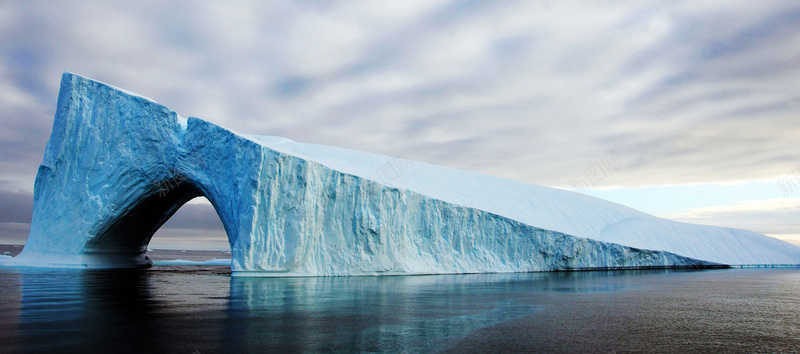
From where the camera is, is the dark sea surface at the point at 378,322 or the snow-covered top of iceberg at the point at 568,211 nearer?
the dark sea surface at the point at 378,322

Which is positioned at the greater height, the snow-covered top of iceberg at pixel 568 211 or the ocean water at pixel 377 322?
the snow-covered top of iceberg at pixel 568 211

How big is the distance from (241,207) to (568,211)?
916 inches

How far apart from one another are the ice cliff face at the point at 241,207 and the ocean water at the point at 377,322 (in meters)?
7.49

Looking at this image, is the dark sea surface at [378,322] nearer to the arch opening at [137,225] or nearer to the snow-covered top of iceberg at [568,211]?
the arch opening at [137,225]

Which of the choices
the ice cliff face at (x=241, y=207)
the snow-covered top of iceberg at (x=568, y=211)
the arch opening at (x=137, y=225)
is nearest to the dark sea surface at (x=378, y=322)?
the ice cliff face at (x=241, y=207)

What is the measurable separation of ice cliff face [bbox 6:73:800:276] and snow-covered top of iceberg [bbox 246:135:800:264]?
3956 millimetres

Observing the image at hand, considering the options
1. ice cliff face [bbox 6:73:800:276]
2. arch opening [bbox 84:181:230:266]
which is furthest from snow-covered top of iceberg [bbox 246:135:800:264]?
arch opening [bbox 84:181:230:266]

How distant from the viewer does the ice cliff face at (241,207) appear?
1931 cm

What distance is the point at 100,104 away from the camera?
21.5 meters

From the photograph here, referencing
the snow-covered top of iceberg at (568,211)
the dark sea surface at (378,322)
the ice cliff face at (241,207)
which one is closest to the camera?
the dark sea surface at (378,322)

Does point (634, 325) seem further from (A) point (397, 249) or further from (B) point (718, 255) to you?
(B) point (718, 255)

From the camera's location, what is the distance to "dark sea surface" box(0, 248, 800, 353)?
5.75 m

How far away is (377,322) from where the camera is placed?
7.43m

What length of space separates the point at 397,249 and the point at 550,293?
32.5 feet
